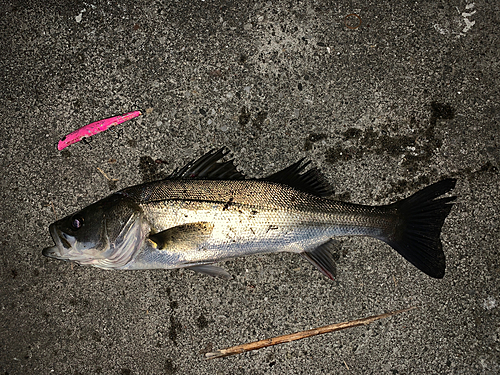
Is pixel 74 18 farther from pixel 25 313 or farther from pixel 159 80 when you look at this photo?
pixel 25 313

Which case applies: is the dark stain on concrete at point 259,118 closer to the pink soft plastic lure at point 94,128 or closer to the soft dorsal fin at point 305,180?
the soft dorsal fin at point 305,180

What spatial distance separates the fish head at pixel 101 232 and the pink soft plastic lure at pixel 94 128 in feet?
2.99

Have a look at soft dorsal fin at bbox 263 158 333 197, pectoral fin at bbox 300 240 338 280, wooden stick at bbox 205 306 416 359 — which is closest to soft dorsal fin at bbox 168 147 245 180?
soft dorsal fin at bbox 263 158 333 197

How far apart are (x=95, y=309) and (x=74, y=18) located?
117 inches

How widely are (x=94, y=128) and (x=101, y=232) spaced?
1.16 m

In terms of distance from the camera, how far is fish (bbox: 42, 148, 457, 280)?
2.72 metres

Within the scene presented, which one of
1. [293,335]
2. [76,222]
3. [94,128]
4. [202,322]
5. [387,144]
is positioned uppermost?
[94,128]

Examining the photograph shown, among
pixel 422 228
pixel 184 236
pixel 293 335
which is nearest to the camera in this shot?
pixel 184 236

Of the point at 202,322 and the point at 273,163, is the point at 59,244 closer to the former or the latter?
the point at 202,322

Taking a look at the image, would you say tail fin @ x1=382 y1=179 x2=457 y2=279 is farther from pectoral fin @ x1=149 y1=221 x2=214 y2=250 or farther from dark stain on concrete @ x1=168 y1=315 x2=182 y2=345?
dark stain on concrete @ x1=168 y1=315 x2=182 y2=345

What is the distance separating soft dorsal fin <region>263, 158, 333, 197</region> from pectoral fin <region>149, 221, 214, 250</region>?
2.39 ft

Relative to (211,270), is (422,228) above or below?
above

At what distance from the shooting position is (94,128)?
3252mm

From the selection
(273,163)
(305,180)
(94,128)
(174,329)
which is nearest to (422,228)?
(305,180)
